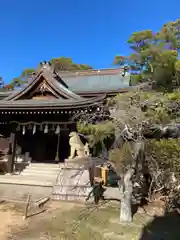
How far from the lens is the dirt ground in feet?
17.7

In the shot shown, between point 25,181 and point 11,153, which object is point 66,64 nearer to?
point 11,153

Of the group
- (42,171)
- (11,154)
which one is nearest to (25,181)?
(42,171)

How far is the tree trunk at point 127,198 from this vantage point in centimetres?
659

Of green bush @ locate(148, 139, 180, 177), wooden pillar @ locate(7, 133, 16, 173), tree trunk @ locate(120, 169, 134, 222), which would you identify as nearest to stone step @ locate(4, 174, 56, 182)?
wooden pillar @ locate(7, 133, 16, 173)

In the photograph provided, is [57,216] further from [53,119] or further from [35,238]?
[53,119]

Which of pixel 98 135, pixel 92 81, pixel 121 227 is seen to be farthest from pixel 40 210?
pixel 92 81

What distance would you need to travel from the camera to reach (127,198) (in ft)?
21.9

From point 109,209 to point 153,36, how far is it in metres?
22.0

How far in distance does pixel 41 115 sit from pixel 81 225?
7.46 m

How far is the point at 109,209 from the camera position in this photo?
7.83 meters

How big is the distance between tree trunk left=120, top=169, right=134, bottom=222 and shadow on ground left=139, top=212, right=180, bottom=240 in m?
0.62

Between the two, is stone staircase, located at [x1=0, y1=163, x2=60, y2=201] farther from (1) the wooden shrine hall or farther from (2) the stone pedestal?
(1) the wooden shrine hall

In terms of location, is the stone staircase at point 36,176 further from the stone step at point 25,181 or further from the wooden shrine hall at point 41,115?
the wooden shrine hall at point 41,115

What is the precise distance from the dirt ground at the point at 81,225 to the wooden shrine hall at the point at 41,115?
4554 millimetres
